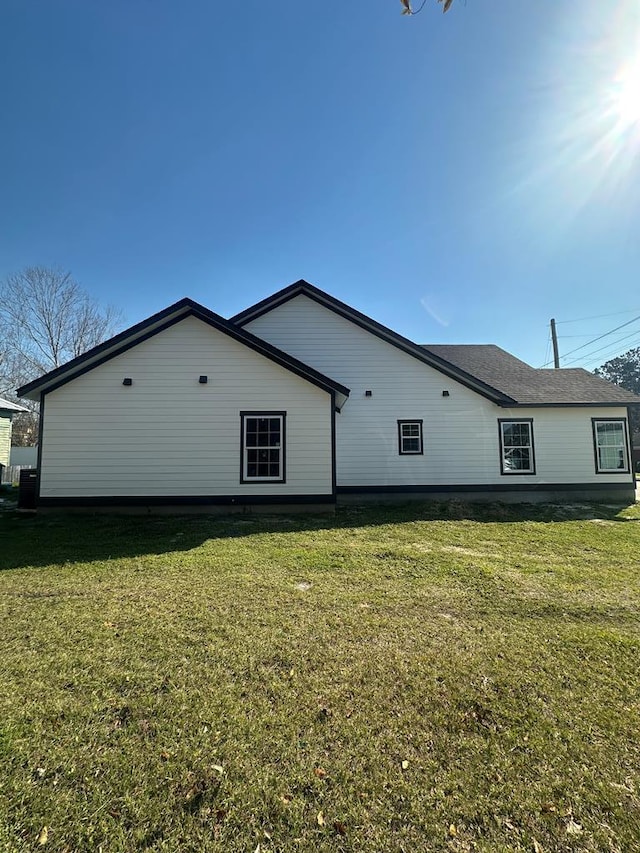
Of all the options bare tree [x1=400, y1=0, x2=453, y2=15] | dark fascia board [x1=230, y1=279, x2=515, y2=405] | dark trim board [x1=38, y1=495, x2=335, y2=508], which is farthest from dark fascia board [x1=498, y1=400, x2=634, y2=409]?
bare tree [x1=400, y1=0, x2=453, y2=15]

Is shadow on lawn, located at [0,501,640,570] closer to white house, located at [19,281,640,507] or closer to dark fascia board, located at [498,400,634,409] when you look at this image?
white house, located at [19,281,640,507]

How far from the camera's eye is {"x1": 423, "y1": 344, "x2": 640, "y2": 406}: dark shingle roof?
532 inches

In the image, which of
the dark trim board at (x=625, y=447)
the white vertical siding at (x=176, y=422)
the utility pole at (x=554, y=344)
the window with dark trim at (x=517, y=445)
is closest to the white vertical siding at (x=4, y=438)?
the white vertical siding at (x=176, y=422)

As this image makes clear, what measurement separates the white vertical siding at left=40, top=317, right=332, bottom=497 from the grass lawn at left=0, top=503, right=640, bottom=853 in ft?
14.8

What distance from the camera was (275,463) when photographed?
10.8m

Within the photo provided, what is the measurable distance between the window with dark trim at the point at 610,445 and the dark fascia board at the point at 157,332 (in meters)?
9.64

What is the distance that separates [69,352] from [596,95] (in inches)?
1244

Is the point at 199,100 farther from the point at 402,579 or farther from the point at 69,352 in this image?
the point at 69,352

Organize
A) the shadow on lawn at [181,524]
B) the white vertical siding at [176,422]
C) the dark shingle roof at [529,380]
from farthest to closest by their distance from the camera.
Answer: the dark shingle roof at [529,380] → the white vertical siding at [176,422] → the shadow on lawn at [181,524]

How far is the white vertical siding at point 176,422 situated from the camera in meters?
10.3

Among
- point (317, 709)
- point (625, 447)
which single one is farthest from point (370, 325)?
point (317, 709)

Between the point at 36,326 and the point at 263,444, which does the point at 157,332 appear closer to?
the point at 263,444

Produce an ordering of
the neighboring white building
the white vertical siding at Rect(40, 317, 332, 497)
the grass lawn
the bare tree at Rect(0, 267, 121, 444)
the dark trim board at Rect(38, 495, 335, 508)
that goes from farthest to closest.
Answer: the bare tree at Rect(0, 267, 121, 444), the neighboring white building, the white vertical siding at Rect(40, 317, 332, 497), the dark trim board at Rect(38, 495, 335, 508), the grass lawn

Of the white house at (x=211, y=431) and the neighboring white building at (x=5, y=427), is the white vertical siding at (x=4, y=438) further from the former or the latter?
the white house at (x=211, y=431)
